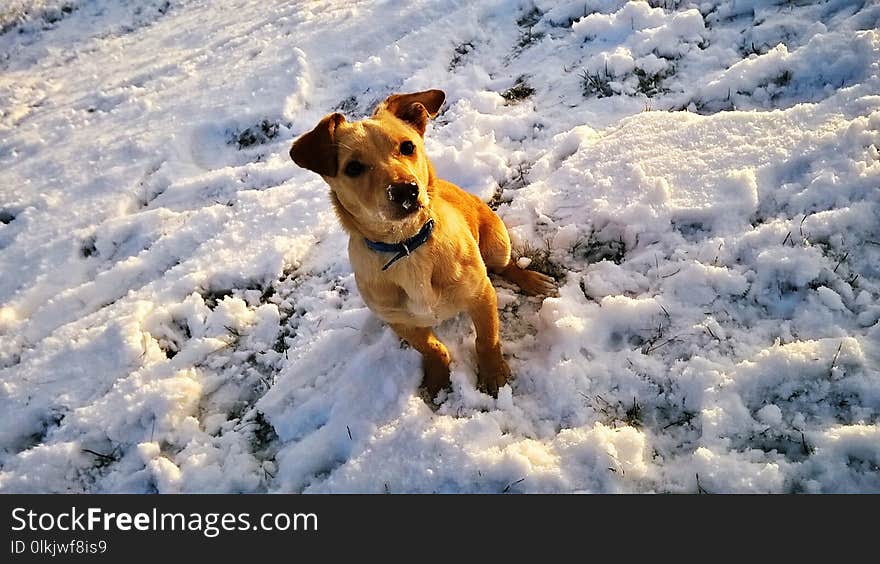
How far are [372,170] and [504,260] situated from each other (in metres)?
1.40

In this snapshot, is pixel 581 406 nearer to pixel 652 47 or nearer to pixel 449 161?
pixel 449 161

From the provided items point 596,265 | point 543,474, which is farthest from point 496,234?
point 543,474

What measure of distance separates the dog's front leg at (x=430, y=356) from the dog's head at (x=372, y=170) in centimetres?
73

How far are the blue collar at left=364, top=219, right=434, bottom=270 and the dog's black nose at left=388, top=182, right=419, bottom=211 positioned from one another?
0.91 feet

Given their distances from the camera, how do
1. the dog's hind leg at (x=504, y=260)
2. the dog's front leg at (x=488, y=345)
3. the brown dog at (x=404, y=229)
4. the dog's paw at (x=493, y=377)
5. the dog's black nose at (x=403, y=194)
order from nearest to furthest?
the dog's black nose at (x=403, y=194), the brown dog at (x=404, y=229), the dog's front leg at (x=488, y=345), the dog's paw at (x=493, y=377), the dog's hind leg at (x=504, y=260)

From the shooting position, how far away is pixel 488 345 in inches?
129

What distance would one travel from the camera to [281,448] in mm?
3375

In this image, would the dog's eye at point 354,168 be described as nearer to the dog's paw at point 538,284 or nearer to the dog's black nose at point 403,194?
the dog's black nose at point 403,194

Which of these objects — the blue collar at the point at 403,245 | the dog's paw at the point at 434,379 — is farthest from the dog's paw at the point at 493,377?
the blue collar at the point at 403,245

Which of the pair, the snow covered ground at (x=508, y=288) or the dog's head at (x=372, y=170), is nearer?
the dog's head at (x=372, y=170)

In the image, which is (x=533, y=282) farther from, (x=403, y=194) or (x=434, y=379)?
(x=403, y=194)

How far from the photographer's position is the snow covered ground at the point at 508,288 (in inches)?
111

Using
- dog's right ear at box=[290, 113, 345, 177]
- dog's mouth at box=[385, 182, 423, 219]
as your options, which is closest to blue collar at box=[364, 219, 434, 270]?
dog's mouth at box=[385, 182, 423, 219]
